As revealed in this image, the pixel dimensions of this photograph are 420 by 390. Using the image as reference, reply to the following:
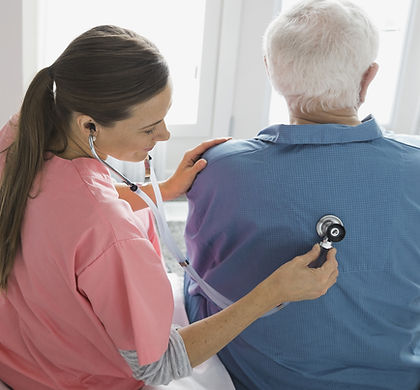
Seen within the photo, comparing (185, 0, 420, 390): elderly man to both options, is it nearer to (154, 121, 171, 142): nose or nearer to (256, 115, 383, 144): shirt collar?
(256, 115, 383, 144): shirt collar

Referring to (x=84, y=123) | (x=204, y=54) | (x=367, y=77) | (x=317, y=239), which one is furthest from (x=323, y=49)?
(x=204, y=54)

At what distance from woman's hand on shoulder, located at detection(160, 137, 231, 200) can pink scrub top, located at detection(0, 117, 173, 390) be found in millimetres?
223

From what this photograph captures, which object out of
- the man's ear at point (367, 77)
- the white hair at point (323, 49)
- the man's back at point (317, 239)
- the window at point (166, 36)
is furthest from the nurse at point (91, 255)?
the window at point (166, 36)

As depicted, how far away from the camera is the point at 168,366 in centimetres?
100

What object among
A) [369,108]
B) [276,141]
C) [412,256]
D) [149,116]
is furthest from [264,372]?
[369,108]

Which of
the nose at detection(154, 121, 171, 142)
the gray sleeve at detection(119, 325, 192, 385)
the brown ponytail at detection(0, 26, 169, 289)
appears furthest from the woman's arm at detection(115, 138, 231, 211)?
the gray sleeve at detection(119, 325, 192, 385)

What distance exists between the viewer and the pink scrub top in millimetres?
927

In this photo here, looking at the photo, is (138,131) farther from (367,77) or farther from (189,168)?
(367,77)

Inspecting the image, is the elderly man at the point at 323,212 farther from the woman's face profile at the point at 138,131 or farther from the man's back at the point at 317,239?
the woman's face profile at the point at 138,131

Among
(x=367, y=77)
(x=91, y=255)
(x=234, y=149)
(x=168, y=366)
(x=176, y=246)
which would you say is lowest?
(x=168, y=366)

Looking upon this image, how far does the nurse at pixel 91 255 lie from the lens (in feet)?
3.07

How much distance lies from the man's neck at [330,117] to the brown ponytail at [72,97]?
1.03ft

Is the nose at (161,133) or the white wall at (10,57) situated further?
the white wall at (10,57)

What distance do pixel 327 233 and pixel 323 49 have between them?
34cm
